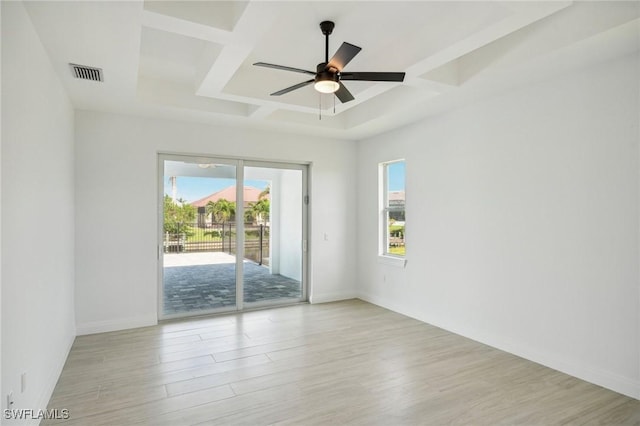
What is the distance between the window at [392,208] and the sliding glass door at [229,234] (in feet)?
4.11

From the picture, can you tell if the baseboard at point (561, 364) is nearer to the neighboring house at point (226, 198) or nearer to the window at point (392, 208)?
the window at point (392, 208)

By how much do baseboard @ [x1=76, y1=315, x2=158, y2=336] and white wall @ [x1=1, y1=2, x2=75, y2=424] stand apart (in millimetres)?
770

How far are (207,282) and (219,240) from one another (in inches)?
24.2

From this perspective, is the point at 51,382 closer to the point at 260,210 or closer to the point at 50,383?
the point at 50,383

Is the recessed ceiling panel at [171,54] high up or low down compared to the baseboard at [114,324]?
up

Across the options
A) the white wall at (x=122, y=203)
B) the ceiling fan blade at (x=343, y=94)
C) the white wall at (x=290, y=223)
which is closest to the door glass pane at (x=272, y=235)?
the white wall at (x=290, y=223)

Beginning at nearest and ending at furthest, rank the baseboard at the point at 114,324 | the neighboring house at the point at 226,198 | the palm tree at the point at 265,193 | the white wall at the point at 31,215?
the white wall at the point at 31,215, the baseboard at the point at 114,324, the neighboring house at the point at 226,198, the palm tree at the point at 265,193

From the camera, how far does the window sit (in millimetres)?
5406

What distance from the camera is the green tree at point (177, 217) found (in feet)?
16.2

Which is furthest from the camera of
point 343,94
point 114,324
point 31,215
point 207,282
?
point 207,282

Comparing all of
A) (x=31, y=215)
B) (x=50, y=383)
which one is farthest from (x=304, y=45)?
(x=50, y=383)

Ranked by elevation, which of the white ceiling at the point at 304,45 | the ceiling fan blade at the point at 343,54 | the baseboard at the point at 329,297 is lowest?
the baseboard at the point at 329,297

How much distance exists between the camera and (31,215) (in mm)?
2428

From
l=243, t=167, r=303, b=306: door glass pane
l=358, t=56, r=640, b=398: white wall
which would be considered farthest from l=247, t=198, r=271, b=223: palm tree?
l=358, t=56, r=640, b=398: white wall
